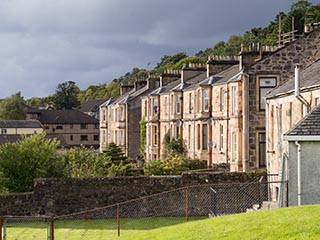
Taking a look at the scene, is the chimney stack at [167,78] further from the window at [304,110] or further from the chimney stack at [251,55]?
the window at [304,110]

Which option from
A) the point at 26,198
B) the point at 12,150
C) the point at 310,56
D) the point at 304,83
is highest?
Result: the point at 310,56

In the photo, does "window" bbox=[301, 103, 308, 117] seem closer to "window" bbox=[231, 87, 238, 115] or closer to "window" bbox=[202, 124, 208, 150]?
"window" bbox=[231, 87, 238, 115]

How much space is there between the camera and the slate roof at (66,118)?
126 meters

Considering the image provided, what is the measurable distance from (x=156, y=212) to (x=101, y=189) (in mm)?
3003

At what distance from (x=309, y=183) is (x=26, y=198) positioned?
51.3 ft

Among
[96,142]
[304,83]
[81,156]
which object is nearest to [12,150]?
[81,156]

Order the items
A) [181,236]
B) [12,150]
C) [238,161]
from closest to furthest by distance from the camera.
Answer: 1. [181,236]
2. [12,150]
3. [238,161]

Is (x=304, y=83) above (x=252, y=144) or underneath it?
above

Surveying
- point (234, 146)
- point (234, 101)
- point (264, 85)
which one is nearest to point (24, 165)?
point (234, 146)

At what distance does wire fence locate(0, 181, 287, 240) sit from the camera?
28.5 metres

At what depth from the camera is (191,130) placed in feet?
168

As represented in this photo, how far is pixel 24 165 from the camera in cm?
3628

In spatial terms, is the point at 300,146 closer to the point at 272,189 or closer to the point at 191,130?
the point at 272,189

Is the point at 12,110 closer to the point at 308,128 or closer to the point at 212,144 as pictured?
the point at 212,144
